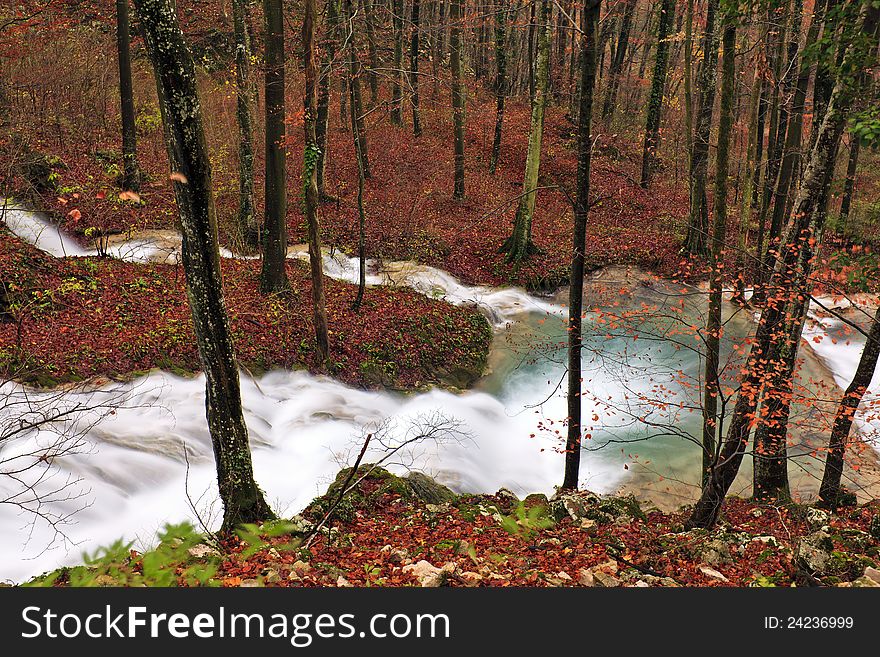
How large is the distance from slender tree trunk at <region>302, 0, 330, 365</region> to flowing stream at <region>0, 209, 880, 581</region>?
3.35 ft

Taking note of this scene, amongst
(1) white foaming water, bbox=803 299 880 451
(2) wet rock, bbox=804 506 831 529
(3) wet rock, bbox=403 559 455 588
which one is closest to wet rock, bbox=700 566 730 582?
(2) wet rock, bbox=804 506 831 529

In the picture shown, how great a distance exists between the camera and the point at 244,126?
44.1 ft

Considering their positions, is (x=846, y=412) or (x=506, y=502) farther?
(x=506, y=502)

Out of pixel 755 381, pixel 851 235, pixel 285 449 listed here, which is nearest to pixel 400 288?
pixel 285 449

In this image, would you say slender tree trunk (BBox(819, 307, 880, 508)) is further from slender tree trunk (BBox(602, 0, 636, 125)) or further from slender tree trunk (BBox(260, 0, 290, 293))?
slender tree trunk (BBox(602, 0, 636, 125))

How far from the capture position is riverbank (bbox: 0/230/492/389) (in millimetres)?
9203

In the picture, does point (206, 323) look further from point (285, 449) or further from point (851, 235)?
point (851, 235)

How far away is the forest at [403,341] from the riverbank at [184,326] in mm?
66

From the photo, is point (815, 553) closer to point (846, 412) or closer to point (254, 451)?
point (846, 412)

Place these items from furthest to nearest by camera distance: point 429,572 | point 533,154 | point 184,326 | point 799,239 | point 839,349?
point 533,154 < point 839,349 < point 184,326 < point 799,239 < point 429,572

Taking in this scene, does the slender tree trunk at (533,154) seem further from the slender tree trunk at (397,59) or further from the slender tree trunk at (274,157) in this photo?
the slender tree trunk at (397,59)

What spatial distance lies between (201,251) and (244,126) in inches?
379

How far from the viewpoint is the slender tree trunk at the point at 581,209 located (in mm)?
6941

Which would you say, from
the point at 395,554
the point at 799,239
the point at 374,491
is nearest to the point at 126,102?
the point at 374,491
